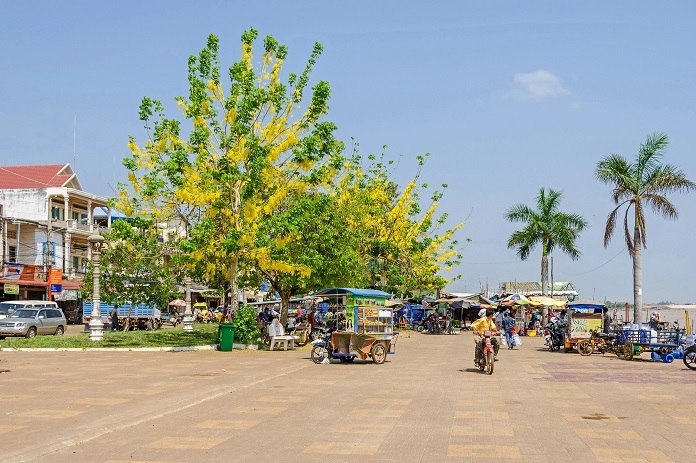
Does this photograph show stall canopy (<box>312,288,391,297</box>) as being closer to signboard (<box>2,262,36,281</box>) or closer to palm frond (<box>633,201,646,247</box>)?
palm frond (<box>633,201,646,247</box>)

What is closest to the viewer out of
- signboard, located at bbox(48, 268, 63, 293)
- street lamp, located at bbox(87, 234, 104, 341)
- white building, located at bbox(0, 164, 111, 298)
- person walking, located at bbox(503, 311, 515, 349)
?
street lamp, located at bbox(87, 234, 104, 341)

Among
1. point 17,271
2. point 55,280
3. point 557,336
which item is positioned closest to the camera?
point 557,336

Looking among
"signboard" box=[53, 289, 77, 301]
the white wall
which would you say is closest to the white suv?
"signboard" box=[53, 289, 77, 301]

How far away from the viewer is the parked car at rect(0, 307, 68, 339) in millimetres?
34875

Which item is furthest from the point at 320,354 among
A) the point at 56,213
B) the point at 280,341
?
the point at 56,213

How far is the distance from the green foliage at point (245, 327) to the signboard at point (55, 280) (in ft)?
96.4

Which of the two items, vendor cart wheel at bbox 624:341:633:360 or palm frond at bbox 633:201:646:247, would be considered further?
palm frond at bbox 633:201:646:247

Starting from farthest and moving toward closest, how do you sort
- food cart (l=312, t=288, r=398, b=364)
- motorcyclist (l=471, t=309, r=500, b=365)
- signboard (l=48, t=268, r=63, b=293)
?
signboard (l=48, t=268, r=63, b=293) < food cart (l=312, t=288, r=398, b=364) < motorcyclist (l=471, t=309, r=500, b=365)

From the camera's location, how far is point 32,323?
35.8 meters

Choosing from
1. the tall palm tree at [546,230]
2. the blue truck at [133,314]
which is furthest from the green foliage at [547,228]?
the blue truck at [133,314]

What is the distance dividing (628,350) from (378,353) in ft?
29.1

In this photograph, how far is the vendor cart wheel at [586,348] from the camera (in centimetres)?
2853

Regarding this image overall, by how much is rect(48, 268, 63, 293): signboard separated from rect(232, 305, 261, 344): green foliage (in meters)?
29.4

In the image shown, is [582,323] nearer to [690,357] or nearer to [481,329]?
[690,357]
